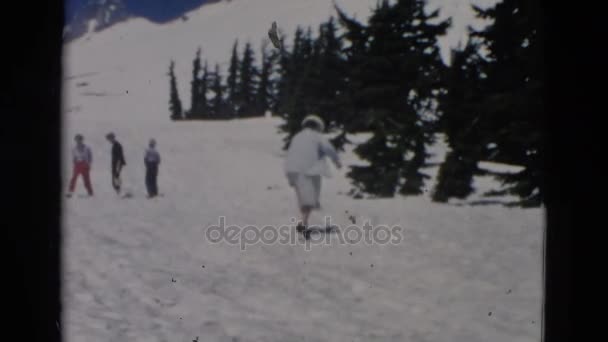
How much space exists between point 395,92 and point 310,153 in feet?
23.7

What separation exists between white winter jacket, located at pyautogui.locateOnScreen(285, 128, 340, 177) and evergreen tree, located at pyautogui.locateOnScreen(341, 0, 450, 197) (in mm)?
5345

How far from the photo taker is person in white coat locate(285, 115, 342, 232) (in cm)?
740

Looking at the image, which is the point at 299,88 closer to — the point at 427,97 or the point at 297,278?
the point at 427,97

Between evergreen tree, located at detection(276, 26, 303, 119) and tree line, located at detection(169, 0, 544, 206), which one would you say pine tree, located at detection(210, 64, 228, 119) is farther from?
tree line, located at detection(169, 0, 544, 206)

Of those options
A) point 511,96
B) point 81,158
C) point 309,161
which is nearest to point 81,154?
point 81,158

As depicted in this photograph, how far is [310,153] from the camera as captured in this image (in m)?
7.43

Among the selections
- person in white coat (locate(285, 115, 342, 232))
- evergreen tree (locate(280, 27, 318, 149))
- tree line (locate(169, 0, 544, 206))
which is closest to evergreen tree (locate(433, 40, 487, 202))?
tree line (locate(169, 0, 544, 206))

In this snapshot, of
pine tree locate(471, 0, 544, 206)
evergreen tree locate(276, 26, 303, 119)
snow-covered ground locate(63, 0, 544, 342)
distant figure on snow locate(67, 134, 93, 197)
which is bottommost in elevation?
snow-covered ground locate(63, 0, 544, 342)

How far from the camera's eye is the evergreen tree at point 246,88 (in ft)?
129

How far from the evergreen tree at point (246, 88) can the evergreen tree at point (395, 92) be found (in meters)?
24.3

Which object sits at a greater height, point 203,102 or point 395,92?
point 203,102

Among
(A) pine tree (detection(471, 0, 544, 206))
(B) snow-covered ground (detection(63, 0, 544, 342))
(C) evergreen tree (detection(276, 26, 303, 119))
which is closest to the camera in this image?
(B) snow-covered ground (detection(63, 0, 544, 342))

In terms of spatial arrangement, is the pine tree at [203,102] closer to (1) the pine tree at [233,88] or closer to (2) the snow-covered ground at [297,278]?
(1) the pine tree at [233,88]

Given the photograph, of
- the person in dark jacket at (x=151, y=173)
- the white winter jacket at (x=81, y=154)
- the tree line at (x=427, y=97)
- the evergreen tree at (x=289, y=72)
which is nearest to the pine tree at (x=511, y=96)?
the tree line at (x=427, y=97)
